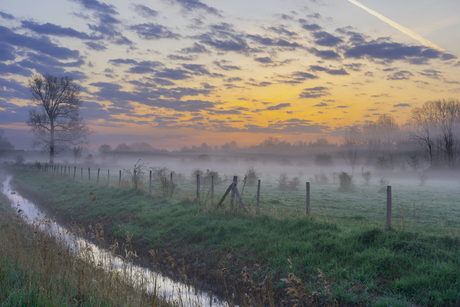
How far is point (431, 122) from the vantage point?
6072 cm

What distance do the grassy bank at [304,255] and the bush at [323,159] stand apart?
82.8 m

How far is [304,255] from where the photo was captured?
28.6 feet

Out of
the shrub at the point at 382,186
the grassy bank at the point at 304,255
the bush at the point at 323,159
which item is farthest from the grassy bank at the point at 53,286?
the bush at the point at 323,159

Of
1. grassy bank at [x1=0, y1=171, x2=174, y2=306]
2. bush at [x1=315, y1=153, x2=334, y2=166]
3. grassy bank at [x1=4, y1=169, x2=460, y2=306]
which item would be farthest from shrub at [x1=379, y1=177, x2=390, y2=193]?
bush at [x1=315, y1=153, x2=334, y2=166]

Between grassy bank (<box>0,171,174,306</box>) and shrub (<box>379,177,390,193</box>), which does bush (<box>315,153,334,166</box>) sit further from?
grassy bank (<box>0,171,174,306</box>)

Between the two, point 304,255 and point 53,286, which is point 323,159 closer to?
point 304,255

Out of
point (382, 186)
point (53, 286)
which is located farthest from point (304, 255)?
point (382, 186)

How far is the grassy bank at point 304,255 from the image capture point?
6.61 meters

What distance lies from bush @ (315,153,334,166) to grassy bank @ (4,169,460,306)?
8280 cm

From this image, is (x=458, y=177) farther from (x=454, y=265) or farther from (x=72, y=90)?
(x=72, y=90)

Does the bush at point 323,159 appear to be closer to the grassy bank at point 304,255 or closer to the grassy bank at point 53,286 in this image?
the grassy bank at point 304,255

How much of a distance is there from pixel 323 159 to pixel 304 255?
87686mm

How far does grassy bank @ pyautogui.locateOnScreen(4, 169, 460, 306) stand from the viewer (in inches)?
260

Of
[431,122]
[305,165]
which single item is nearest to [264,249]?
[431,122]
